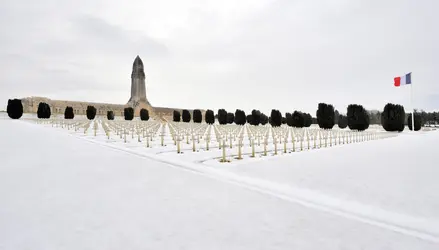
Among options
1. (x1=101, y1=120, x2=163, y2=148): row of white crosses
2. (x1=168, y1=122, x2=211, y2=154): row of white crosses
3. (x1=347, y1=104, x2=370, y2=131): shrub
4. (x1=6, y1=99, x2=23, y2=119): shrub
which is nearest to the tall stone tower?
(x1=6, y1=99, x2=23, y2=119): shrub

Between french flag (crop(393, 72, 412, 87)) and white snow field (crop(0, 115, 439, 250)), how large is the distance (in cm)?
3440

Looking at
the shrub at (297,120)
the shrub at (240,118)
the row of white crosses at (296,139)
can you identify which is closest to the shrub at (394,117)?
the row of white crosses at (296,139)

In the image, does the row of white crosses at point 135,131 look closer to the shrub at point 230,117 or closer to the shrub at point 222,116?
the shrub at point 222,116

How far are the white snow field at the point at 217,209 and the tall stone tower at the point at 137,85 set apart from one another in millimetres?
89190

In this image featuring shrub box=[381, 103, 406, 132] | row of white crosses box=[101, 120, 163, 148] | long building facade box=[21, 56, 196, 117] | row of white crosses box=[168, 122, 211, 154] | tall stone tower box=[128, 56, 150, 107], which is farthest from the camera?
tall stone tower box=[128, 56, 150, 107]

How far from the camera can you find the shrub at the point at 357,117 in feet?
136

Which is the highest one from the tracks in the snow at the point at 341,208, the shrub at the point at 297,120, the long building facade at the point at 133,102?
the long building facade at the point at 133,102

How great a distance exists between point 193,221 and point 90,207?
6.89 ft

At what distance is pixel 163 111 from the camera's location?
107375 mm

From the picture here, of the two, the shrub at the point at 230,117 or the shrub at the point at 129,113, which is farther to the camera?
the shrub at the point at 129,113

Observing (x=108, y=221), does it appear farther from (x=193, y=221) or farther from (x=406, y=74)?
(x=406, y=74)

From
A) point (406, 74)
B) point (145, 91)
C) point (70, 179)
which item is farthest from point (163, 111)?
point (70, 179)

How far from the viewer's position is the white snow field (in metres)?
3.77

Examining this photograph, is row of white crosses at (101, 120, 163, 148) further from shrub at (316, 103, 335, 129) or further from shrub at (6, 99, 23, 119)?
shrub at (6, 99, 23, 119)
